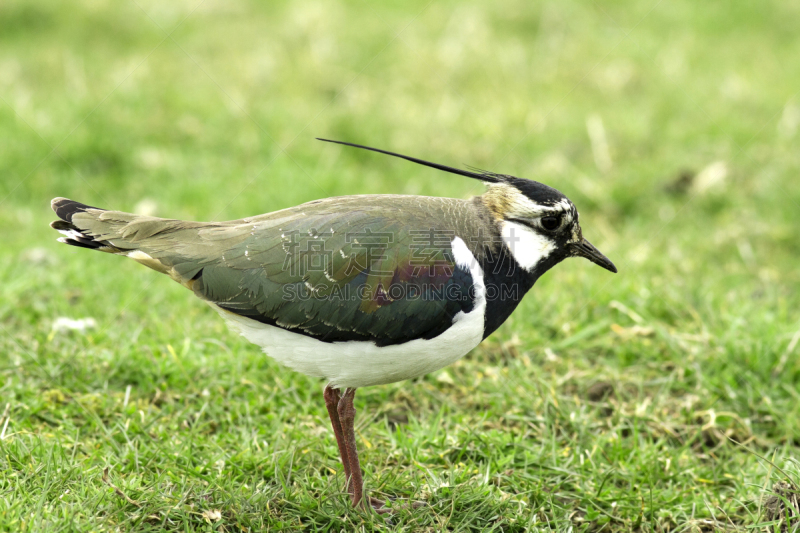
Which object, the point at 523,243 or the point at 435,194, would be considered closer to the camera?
the point at 523,243

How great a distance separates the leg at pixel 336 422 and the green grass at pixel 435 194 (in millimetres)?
180

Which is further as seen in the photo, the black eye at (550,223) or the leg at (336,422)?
the black eye at (550,223)

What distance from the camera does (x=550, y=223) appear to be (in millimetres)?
4137

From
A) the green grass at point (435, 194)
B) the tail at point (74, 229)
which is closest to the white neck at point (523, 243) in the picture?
the green grass at point (435, 194)

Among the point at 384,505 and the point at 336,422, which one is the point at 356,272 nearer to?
the point at 336,422

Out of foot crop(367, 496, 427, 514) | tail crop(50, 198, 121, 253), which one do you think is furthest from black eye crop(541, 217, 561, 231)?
tail crop(50, 198, 121, 253)

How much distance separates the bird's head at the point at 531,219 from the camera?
13.4 ft

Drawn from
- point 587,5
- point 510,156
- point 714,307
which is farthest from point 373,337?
point 587,5

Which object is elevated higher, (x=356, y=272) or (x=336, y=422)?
(x=356, y=272)

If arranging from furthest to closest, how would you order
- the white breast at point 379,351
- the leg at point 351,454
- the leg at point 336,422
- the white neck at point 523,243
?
1. the white neck at point 523,243
2. the leg at point 336,422
3. the leg at point 351,454
4. the white breast at point 379,351

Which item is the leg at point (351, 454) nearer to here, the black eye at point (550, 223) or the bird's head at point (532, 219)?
the bird's head at point (532, 219)

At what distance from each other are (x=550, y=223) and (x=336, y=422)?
1.52 meters

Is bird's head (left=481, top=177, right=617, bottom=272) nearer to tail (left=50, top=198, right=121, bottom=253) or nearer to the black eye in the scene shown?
the black eye

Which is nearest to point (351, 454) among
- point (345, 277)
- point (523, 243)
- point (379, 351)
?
point (379, 351)
